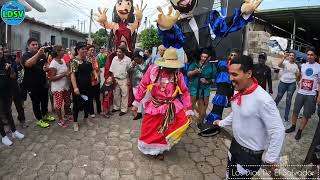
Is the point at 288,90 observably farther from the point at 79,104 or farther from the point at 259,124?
the point at 79,104

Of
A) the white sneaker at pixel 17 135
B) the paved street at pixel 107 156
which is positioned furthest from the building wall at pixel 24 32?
the paved street at pixel 107 156

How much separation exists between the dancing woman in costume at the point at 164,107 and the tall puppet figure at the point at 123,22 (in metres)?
→ 2.64

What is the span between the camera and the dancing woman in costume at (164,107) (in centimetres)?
427

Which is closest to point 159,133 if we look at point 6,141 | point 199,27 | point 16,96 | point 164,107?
point 164,107

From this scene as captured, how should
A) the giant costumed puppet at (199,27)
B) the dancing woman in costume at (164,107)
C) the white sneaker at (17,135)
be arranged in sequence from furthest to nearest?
the white sneaker at (17,135)
the giant costumed puppet at (199,27)
the dancing woman in costume at (164,107)

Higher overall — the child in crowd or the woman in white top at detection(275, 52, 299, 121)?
the woman in white top at detection(275, 52, 299, 121)

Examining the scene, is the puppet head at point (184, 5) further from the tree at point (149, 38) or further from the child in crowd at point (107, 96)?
the tree at point (149, 38)

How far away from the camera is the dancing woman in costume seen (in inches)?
168

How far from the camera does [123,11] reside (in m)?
6.65

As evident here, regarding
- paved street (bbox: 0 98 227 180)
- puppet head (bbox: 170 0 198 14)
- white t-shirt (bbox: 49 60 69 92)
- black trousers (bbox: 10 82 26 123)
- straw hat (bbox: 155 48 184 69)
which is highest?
puppet head (bbox: 170 0 198 14)

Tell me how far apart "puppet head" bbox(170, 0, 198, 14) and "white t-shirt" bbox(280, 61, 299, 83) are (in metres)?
2.78

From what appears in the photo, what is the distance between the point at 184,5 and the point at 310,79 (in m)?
2.84

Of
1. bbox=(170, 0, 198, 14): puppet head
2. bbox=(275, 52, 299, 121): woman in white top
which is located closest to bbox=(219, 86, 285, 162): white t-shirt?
bbox=(170, 0, 198, 14): puppet head

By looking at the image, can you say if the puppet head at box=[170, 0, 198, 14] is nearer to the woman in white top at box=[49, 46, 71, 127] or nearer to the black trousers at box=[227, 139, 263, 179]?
the woman in white top at box=[49, 46, 71, 127]
